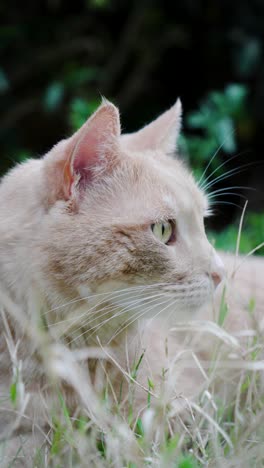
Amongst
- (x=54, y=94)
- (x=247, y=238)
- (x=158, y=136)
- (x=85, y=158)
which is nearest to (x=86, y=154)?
(x=85, y=158)

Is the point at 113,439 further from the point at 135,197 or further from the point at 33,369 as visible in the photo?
the point at 135,197

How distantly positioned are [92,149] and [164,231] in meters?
0.28

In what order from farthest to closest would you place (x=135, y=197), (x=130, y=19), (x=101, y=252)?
(x=130, y=19) → (x=135, y=197) → (x=101, y=252)

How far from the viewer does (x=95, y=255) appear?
5.60 feet

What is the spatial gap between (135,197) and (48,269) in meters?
0.31

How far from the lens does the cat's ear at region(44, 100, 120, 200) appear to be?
1668 millimetres

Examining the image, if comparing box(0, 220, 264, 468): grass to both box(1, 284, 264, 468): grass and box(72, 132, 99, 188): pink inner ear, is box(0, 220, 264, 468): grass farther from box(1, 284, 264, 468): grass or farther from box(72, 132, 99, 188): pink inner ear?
box(72, 132, 99, 188): pink inner ear

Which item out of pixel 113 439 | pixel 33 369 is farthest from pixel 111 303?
pixel 113 439

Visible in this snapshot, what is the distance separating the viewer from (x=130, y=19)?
13.6 feet

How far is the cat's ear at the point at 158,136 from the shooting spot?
6.91ft

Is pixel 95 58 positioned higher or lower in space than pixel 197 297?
higher

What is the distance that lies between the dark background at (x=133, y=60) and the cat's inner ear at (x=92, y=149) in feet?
6.66

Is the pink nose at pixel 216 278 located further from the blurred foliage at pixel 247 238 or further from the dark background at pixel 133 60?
Result: the dark background at pixel 133 60

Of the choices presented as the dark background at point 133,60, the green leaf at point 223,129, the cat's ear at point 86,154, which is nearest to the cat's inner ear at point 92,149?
the cat's ear at point 86,154
